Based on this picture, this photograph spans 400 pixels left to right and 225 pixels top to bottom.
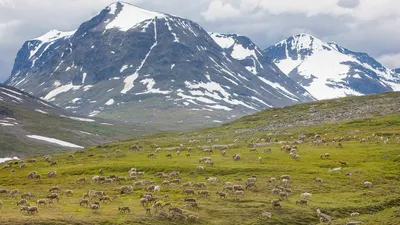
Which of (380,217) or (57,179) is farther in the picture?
(57,179)

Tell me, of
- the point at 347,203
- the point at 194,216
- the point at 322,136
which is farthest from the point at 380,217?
the point at 322,136

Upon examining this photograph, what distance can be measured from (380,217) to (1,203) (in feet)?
130

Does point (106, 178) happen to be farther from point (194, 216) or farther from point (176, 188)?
point (194, 216)

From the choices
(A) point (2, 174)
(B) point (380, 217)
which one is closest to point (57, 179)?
(A) point (2, 174)

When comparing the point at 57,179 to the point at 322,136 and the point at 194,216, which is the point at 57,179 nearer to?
the point at 194,216

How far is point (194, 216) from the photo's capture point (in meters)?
51.0

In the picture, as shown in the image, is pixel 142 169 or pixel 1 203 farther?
pixel 142 169

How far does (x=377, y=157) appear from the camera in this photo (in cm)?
8175

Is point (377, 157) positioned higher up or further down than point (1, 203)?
higher up

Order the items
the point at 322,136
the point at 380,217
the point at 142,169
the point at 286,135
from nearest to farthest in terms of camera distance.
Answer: the point at 380,217 → the point at 142,169 → the point at 322,136 → the point at 286,135

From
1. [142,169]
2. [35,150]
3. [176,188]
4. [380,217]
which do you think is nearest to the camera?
[380,217]

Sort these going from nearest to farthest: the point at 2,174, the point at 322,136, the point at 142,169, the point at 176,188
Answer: the point at 176,188
the point at 142,169
the point at 2,174
the point at 322,136

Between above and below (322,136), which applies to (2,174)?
below

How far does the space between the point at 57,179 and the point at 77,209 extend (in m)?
24.3
